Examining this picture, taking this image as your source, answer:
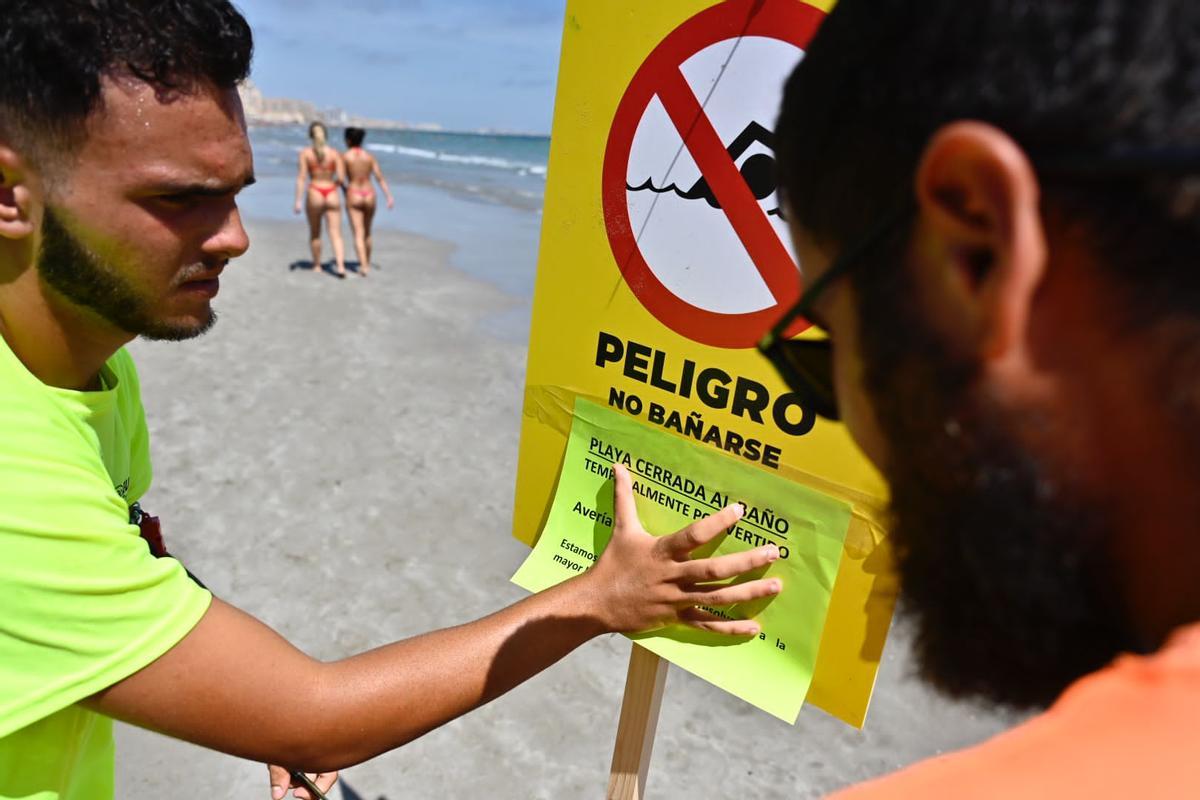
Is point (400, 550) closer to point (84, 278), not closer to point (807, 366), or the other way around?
point (84, 278)

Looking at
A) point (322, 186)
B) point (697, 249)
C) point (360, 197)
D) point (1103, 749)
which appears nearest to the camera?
point (1103, 749)

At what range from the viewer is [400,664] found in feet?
3.65

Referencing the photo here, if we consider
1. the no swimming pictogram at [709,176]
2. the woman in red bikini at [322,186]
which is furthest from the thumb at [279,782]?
the woman in red bikini at [322,186]

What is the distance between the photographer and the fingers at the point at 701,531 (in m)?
1.13

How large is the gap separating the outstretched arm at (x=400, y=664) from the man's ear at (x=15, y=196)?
2.00ft


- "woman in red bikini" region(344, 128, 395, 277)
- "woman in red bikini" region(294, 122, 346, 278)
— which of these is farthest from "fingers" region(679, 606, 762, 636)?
"woman in red bikini" region(344, 128, 395, 277)

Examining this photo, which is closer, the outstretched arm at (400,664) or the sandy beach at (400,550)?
the outstretched arm at (400,664)

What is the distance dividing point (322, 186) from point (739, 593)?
316 inches

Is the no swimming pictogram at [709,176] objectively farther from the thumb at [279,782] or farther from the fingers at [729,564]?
the thumb at [279,782]

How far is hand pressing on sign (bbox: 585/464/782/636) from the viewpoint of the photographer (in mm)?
1141

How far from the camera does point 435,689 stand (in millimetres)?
1120

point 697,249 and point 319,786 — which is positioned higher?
point 697,249

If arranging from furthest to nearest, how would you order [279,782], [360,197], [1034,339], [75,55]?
[360,197] < [279,782] < [75,55] < [1034,339]

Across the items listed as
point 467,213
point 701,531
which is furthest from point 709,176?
point 467,213
